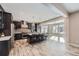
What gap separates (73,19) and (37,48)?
122cm

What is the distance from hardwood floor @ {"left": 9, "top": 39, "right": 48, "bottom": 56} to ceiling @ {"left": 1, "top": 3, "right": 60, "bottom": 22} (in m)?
0.64

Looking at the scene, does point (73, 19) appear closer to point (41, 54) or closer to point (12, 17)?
point (41, 54)

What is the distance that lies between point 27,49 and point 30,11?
39.2 inches

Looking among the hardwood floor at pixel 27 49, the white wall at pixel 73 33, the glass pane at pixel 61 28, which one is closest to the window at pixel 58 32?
the glass pane at pixel 61 28

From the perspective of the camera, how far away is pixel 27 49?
9.10 ft

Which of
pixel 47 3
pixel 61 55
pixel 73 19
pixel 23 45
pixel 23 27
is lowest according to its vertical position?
pixel 61 55

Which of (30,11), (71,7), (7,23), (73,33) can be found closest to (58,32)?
(73,33)

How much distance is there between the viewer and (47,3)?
2.67 m

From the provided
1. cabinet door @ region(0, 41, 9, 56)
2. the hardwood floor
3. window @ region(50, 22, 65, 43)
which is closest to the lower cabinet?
cabinet door @ region(0, 41, 9, 56)

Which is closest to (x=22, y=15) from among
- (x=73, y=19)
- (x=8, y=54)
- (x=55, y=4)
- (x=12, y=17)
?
(x=12, y=17)

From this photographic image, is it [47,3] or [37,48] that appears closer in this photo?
[47,3]

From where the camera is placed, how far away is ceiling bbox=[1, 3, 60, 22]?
8.81ft

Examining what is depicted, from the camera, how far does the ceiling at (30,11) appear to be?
2686mm

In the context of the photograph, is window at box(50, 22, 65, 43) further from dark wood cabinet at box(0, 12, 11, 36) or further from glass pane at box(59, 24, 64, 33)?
dark wood cabinet at box(0, 12, 11, 36)
